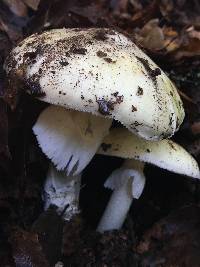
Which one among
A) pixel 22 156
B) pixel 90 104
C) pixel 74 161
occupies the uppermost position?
pixel 90 104

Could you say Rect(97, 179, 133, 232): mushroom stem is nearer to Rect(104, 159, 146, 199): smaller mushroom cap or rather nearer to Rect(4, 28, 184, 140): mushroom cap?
Rect(104, 159, 146, 199): smaller mushroom cap

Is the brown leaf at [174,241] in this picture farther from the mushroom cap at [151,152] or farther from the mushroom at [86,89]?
the mushroom at [86,89]

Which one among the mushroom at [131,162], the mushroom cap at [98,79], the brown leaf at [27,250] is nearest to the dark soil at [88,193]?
the brown leaf at [27,250]

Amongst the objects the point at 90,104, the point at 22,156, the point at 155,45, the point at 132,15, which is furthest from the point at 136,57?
the point at 132,15

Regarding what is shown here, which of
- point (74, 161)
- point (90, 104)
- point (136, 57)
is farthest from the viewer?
point (74, 161)

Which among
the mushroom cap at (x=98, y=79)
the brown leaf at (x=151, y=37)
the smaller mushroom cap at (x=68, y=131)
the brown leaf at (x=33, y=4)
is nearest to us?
the mushroom cap at (x=98, y=79)

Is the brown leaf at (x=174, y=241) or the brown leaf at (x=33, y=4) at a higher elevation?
the brown leaf at (x=33, y=4)

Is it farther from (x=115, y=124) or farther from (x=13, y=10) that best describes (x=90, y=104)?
(x=13, y=10)
